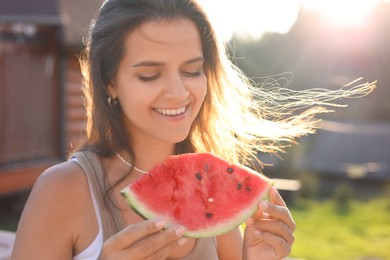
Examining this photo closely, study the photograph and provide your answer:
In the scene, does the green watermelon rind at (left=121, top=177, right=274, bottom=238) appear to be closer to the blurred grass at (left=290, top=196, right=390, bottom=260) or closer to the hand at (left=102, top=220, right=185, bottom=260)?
the hand at (left=102, top=220, right=185, bottom=260)

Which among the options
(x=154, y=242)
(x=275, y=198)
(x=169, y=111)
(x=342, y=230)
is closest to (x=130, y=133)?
(x=169, y=111)

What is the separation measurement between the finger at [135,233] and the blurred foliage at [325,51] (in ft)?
77.0

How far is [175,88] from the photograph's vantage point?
2.43m

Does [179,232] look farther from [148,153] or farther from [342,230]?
[342,230]

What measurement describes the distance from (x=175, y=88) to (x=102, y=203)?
0.57m

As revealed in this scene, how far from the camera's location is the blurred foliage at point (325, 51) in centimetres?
2661

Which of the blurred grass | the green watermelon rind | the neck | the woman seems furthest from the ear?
the blurred grass

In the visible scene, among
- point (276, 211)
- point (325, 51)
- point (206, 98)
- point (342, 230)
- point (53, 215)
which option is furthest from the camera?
point (325, 51)

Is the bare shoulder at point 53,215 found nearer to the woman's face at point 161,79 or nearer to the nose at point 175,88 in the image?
the woman's face at point 161,79

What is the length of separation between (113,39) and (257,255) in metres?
1.09

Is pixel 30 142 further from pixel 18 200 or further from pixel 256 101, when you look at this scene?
pixel 256 101

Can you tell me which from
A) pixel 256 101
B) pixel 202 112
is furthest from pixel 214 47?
pixel 256 101

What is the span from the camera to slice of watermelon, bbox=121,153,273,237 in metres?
2.32

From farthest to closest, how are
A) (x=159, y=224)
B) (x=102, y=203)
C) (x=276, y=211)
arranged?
(x=102, y=203)
(x=276, y=211)
(x=159, y=224)
